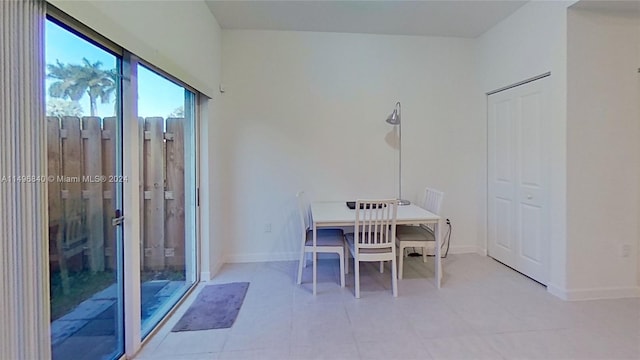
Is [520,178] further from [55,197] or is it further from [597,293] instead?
[55,197]

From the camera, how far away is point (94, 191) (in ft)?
6.02

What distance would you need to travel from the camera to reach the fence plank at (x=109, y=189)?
1.91 metres

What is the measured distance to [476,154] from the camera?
425cm

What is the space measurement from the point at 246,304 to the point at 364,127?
96.2 inches

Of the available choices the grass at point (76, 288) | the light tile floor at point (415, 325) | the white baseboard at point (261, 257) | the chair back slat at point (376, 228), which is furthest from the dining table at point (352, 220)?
the grass at point (76, 288)

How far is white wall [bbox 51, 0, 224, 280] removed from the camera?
1.68m

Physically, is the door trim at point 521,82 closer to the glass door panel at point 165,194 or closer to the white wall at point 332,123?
the white wall at point 332,123

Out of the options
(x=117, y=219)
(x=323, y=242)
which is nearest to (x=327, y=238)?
(x=323, y=242)

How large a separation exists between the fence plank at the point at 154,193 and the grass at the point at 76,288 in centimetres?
53

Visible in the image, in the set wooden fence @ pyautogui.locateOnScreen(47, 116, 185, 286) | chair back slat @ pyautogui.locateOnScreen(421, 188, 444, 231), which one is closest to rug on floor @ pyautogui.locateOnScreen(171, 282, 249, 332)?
wooden fence @ pyautogui.locateOnScreen(47, 116, 185, 286)

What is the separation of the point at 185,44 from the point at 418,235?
2.79 meters

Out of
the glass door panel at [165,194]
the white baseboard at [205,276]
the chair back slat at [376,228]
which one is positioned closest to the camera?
the glass door panel at [165,194]

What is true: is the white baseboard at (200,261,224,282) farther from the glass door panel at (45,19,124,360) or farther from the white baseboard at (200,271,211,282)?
the glass door panel at (45,19,124,360)

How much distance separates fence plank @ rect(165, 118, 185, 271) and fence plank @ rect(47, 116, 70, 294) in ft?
4.07
